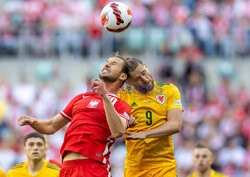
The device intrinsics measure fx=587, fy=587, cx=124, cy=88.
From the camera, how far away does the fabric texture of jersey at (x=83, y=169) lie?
650cm

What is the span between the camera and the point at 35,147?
27.7ft

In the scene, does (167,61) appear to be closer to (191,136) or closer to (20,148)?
(191,136)

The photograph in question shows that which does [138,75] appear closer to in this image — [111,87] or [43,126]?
[111,87]

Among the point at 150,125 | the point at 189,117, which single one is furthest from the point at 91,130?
the point at 189,117

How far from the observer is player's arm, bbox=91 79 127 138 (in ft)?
20.6

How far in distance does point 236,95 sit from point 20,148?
5901 millimetres

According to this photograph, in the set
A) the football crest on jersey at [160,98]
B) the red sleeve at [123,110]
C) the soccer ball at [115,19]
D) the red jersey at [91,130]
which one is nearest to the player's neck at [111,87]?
the red jersey at [91,130]

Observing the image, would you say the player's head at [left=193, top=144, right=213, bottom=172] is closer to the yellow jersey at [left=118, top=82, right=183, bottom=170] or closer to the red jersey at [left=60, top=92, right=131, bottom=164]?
the yellow jersey at [left=118, top=82, right=183, bottom=170]

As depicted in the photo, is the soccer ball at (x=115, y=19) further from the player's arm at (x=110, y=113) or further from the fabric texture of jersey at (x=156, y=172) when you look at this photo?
the player's arm at (x=110, y=113)

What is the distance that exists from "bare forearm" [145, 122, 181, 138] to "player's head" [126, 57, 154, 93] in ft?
2.14

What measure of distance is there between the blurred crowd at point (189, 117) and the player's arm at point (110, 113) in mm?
7198

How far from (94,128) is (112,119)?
38 cm

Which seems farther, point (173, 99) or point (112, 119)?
point (173, 99)

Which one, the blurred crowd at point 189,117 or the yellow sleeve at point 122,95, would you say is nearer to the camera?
the yellow sleeve at point 122,95
